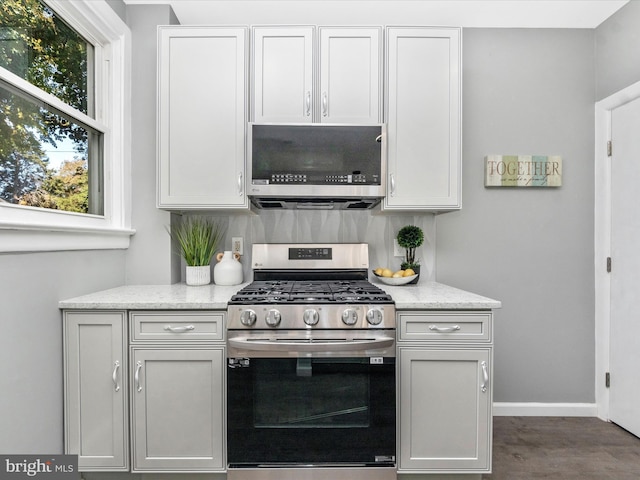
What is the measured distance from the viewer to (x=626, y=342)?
7.91 ft

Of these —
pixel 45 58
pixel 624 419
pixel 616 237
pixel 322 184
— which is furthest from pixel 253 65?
pixel 624 419

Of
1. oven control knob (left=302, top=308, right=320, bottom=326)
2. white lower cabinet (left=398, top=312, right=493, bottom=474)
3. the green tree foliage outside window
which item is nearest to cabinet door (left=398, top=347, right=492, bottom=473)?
white lower cabinet (left=398, top=312, right=493, bottom=474)

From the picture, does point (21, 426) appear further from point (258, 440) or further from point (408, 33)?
A: point (408, 33)

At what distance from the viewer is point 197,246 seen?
7.74 ft

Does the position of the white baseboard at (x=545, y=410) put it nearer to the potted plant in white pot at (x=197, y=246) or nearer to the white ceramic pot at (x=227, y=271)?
the white ceramic pot at (x=227, y=271)

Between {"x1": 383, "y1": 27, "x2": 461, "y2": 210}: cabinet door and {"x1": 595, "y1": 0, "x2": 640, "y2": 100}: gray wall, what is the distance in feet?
3.69

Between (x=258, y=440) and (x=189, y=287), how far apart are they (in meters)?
0.97

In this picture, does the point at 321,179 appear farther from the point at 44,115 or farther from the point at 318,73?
the point at 44,115

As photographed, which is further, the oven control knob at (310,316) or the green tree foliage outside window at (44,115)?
the oven control knob at (310,316)

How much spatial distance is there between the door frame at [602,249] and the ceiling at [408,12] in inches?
22.9

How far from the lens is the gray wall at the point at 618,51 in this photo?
2.32 m

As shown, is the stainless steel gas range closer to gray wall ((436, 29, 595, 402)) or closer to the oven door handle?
the oven door handle

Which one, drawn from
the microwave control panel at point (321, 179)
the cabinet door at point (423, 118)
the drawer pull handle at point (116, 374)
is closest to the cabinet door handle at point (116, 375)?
the drawer pull handle at point (116, 374)

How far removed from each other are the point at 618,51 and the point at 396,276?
2.02 metres
